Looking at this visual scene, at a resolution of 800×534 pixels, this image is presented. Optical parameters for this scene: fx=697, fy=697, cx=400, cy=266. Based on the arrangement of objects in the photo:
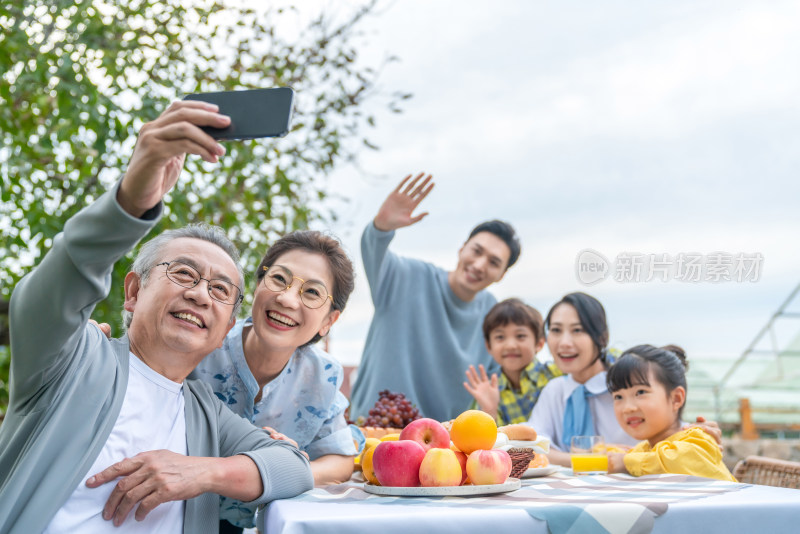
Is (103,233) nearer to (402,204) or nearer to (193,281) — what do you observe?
(193,281)

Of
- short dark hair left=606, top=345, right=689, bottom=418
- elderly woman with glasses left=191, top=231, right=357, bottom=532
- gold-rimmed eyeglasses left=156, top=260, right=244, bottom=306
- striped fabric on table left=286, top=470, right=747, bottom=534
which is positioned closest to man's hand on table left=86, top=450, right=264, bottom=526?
striped fabric on table left=286, top=470, right=747, bottom=534

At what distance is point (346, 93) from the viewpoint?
471cm

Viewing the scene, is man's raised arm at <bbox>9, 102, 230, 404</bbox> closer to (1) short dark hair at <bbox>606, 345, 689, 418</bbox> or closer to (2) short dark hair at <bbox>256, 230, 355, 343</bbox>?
(2) short dark hair at <bbox>256, 230, 355, 343</bbox>

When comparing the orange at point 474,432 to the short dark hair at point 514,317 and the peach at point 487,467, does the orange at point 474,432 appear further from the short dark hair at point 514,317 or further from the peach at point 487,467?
the short dark hair at point 514,317

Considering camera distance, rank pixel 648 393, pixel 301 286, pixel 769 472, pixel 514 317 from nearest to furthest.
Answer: pixel 301 286 < pixel 648 393 < pixel 769 472 < pixel 514 317

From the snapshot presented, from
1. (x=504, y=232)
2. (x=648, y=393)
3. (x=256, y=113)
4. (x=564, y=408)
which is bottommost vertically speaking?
(x=564, y=408)

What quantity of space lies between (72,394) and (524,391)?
250 cm

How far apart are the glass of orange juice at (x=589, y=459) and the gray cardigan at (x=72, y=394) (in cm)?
88

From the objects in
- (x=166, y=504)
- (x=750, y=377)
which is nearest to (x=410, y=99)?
(x=166, y=504)

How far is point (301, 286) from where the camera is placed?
204cm

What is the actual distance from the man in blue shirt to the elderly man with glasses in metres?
1.82

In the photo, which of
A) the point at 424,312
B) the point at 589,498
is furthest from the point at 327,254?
the point at 424,312

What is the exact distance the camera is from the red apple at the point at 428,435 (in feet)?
5.58

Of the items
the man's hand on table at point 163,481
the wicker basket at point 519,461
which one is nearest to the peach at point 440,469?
the wicker basket at point 519,461
